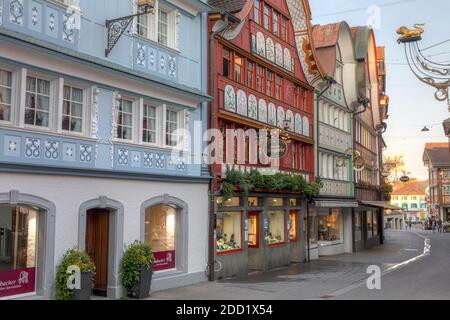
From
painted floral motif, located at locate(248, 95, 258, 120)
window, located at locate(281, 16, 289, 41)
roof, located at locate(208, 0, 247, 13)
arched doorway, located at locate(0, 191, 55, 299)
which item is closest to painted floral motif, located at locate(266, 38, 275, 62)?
window, located at locate(281, 16, 289, 41)

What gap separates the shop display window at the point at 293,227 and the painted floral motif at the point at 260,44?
7201 mm

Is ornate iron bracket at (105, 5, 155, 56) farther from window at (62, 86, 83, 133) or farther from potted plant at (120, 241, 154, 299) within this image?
potted plant at (120, 241, 154, 299)

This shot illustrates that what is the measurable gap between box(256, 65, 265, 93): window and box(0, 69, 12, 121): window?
455 inches

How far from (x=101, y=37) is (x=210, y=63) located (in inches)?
201

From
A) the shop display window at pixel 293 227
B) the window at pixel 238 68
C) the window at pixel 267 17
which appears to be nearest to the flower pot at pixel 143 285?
the window at pixel 238 68

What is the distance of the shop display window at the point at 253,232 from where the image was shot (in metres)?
21.0

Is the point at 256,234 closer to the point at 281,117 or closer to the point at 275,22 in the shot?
the point at 281,117

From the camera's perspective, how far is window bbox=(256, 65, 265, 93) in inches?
848

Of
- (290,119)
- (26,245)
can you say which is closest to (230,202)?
(290,119)

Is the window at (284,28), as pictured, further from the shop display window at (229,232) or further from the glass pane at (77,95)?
the glass pane at (77,95)

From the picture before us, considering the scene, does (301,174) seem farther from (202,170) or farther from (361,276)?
(202,170)

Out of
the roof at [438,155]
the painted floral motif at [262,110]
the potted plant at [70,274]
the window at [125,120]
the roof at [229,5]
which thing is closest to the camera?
the potted plant at [70,274]
